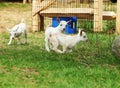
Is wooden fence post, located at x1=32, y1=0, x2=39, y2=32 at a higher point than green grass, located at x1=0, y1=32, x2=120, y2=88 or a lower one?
higher

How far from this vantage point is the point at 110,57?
9750mm

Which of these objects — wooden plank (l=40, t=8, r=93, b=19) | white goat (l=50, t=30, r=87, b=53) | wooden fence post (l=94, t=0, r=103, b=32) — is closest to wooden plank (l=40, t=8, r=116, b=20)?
wooden plank (l=40, t=8, r=93, b=19)

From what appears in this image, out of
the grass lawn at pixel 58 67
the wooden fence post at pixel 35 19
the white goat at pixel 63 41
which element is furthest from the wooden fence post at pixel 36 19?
the white goat at pixel 63 41

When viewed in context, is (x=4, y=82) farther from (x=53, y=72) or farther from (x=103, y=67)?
(x=103, y=67)

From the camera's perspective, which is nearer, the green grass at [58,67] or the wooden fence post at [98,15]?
the green grass at [58,67]

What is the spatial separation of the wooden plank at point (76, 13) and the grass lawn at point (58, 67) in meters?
2.23

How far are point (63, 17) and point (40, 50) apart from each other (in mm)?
3774

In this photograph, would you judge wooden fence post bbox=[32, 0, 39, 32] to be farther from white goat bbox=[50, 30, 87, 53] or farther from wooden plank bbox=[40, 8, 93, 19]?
white goat bbox=[50, 30, 87, 53]

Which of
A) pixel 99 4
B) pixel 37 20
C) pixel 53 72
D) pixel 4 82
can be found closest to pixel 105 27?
pixel 99 4

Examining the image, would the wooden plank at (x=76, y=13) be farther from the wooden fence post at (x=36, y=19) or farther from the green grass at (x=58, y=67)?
the green grass at (x=58, y=67)

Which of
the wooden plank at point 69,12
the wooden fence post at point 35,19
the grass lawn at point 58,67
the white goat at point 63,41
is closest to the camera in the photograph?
the grass lawn at point 58,67

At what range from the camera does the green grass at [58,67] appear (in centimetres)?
744

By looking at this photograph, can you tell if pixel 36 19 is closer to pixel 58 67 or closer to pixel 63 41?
pixel 63 41

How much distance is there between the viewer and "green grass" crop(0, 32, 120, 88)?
293 inches
